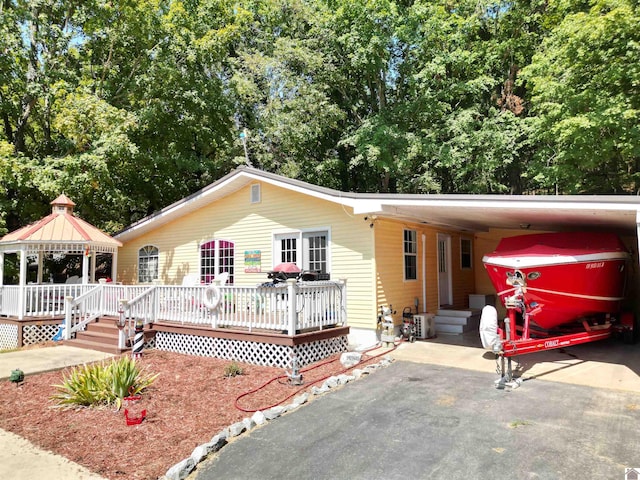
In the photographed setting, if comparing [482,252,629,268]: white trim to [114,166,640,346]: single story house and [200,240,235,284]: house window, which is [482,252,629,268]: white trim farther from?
[200,240,235,284]: house window

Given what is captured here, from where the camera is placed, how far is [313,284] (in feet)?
28.0

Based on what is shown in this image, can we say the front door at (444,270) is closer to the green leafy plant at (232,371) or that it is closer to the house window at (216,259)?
the house window at (216,259)

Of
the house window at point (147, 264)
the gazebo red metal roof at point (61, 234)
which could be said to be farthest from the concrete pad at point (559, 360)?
the gazebo red metal roof at point (61, 234)

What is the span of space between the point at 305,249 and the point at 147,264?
698cm

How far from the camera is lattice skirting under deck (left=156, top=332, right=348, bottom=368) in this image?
817 centimetres

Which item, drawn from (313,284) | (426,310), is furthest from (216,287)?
(426,310)

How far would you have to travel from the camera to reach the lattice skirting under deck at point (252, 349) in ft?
26.8

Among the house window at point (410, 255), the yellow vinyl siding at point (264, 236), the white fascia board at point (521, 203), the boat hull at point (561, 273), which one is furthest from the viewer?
the house window at point (410, 255)

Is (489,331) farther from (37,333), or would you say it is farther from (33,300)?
(33,300)

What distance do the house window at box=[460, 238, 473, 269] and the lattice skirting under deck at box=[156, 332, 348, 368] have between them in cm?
636

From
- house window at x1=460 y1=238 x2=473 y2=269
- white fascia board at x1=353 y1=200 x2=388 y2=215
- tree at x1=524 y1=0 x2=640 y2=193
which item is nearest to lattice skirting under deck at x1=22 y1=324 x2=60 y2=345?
white fascia board at x1=353 y1=200 x2=388 y2=215

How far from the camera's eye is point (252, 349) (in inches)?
337

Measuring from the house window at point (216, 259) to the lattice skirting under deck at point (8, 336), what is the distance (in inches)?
204

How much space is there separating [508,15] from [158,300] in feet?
66.1
